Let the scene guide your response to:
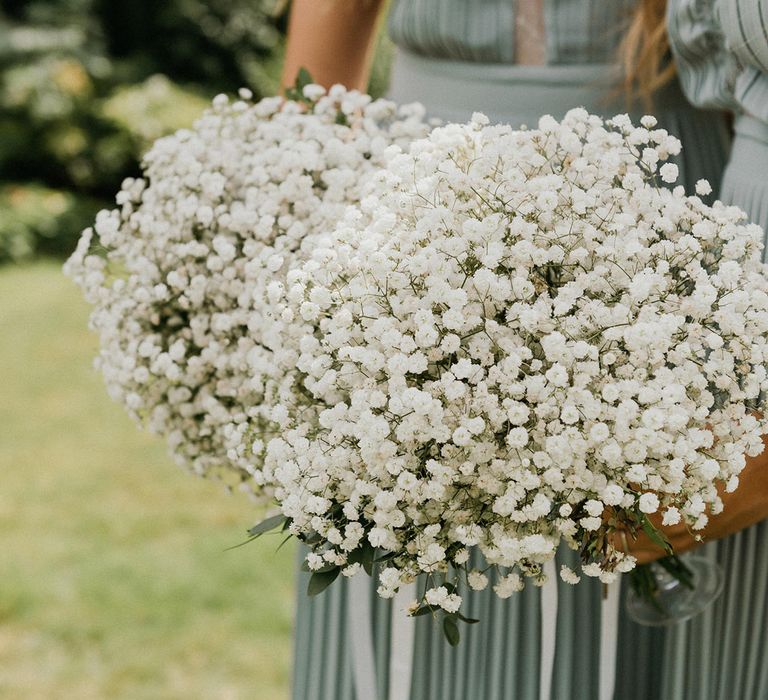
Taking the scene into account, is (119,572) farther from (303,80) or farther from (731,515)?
(731,515)

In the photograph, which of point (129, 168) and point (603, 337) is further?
point (129, 168)

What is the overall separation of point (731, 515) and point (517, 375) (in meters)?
0.39

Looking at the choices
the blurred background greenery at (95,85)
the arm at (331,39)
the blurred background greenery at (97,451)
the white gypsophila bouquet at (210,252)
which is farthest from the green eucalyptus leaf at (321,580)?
the blurred background greenery at (95,85)

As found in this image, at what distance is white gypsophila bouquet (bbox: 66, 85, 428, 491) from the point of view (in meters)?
1.46

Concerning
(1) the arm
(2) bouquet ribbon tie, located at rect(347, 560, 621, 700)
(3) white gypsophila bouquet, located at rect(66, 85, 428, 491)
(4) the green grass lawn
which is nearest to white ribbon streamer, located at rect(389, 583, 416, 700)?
(2) bouquet ribbon tie, located at rect(347, 560, 621, 700)

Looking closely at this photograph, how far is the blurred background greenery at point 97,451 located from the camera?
3396 mm

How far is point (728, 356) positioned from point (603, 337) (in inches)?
5.5

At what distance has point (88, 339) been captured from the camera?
6.30m

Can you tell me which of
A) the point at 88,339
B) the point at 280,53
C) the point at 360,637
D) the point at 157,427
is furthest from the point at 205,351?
the point at 280,53

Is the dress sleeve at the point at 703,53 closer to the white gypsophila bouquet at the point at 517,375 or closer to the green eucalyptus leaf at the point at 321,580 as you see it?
the white gypsophila bouquet at the point at 517,375

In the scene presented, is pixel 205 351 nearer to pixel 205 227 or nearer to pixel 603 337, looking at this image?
pixel 205 227

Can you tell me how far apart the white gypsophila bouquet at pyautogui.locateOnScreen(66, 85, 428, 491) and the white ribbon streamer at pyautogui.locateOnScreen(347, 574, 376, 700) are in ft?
0.85

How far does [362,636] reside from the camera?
1.67m

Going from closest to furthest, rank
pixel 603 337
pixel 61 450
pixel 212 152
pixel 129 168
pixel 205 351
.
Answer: pixel 603 337 → pixel 205 351 → pixel 212 152 → pixel 61 450 → pixel 129 168
